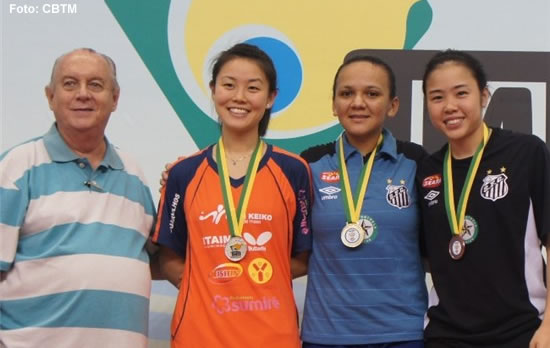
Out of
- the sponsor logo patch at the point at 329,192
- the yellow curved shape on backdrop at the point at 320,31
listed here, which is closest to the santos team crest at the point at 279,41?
the yellow curved shape on backdrop at the point at 320,31

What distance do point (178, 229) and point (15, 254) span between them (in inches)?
20.0

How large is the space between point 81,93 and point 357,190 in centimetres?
95

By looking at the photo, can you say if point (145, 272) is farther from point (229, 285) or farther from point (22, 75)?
point (22, 75)

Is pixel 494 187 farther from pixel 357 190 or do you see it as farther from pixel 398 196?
pixel 357 190

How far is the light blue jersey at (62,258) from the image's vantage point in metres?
1.94

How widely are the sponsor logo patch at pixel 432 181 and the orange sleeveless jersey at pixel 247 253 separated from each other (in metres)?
0.39

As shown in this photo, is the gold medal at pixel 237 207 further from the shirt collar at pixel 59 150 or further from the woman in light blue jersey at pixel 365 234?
the shirt collar at pixel 59 150

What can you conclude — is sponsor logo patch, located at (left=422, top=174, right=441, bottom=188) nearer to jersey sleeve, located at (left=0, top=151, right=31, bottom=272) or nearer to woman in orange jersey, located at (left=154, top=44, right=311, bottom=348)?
woman in orange jersey, located at (left=154, top=44, right=311, bottom=348)

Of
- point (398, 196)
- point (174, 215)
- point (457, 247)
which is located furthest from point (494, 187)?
point (174, 215)

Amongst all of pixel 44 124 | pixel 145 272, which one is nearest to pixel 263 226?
pixel 145 272

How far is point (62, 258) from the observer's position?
6.40ft

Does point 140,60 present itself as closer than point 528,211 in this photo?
No

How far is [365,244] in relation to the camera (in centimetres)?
210

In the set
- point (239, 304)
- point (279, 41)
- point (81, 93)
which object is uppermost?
point (279, 41)
